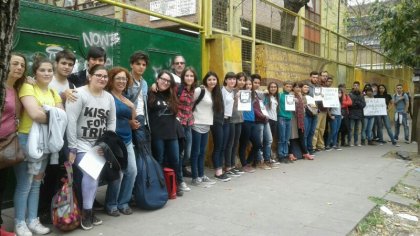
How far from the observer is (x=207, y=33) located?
7297 millimetres

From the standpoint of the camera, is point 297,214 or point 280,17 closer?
point 297,214

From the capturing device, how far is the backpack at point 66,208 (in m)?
3.79

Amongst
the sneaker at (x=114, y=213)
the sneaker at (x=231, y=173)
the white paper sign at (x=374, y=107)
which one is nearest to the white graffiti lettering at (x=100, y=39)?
the sneaker at (x=114, y=213)

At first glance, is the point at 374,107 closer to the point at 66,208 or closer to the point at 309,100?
the point at 309,100

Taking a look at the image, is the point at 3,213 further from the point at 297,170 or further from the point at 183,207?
the point at 297,170

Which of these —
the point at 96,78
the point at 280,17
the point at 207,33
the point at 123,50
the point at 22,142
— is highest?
the point at 280,17

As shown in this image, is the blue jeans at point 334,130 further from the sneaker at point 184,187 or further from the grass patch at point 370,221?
the sneaker at point 184,187

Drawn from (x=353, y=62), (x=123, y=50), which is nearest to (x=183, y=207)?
(x=123, y=50)

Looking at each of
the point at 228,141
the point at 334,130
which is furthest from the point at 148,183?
the point at 334,130

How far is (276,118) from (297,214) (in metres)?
3.26

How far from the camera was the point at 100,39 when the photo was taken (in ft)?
16.9

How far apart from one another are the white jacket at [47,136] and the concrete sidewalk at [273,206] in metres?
0.83

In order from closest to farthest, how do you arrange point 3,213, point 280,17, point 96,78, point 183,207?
1. point 96,78
2. point 3,213
3. point 183,207
4. point 280,17

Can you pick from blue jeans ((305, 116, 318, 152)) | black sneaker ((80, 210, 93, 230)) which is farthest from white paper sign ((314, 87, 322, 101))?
black sneaker ((80, 210, 93, 230))
